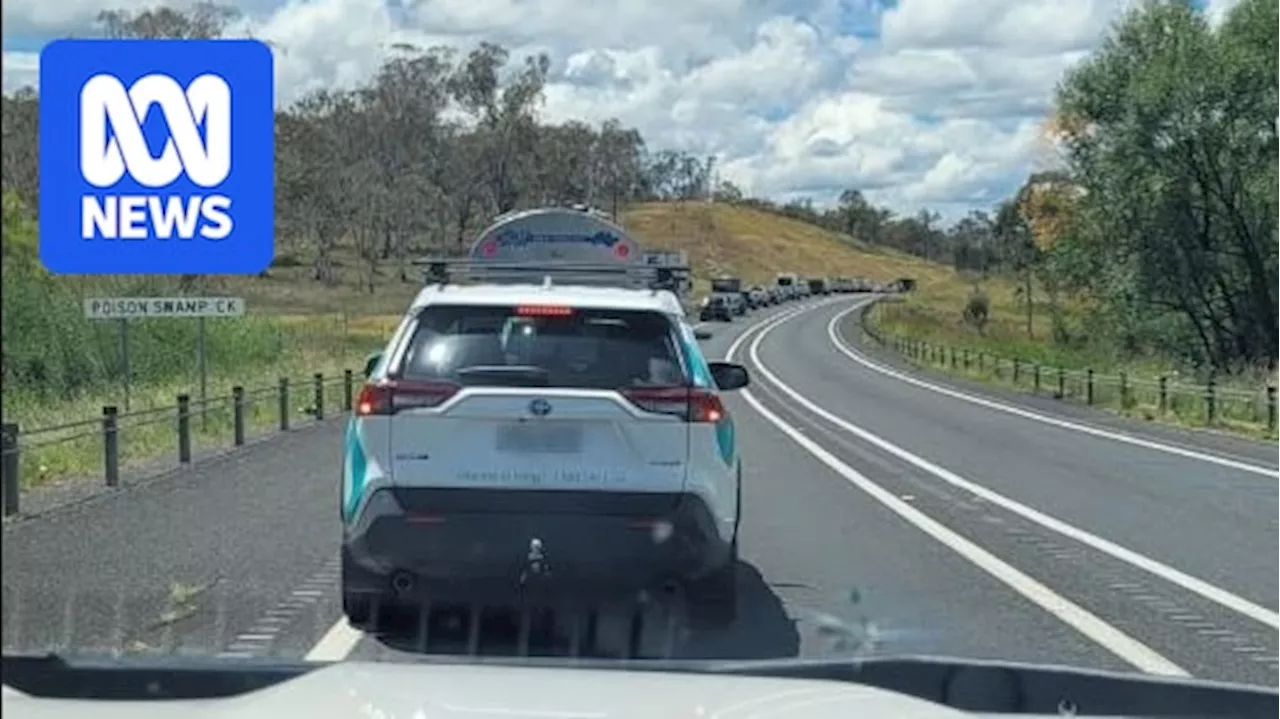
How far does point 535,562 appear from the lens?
8.14 metres

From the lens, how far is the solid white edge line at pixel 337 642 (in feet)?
26.9

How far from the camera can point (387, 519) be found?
8.32 metres

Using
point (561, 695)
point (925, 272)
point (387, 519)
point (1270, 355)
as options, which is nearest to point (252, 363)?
point (387, 519)

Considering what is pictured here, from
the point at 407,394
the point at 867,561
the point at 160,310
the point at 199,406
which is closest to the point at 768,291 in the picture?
the point at 199,406

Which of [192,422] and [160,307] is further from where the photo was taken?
[192,422]

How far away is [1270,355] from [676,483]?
4147 centimetres

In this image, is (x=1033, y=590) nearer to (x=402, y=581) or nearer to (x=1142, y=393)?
(x=402, y=581)

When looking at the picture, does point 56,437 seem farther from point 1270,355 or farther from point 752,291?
point 752,291

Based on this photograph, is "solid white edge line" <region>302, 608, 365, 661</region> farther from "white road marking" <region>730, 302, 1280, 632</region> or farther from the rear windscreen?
"white road marking" <region>730, 302, 1280, 632</region>

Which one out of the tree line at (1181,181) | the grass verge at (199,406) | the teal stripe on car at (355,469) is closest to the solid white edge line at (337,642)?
the teal stripe on car at (355,469)

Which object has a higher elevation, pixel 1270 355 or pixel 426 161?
pixel 426 161

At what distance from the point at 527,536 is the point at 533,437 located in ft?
1.47

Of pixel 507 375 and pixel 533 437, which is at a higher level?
pixel 507 375

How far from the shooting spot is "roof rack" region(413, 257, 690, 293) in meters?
10.3
